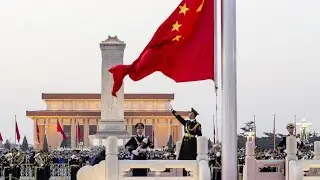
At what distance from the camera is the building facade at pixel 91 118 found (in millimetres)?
66062

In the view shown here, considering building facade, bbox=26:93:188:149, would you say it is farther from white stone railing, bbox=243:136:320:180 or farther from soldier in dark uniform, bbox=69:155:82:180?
white stone railing, bbox=243:136:320:180

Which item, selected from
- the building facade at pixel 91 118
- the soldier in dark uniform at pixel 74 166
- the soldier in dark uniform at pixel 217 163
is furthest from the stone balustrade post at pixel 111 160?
the building facade at pixel 91 118

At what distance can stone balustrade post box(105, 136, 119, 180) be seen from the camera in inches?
295

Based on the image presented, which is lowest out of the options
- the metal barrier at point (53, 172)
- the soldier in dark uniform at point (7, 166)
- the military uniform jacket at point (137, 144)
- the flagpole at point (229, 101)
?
the metal barrier at point (53, 172)

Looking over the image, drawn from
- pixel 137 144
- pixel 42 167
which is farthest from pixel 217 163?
pixel 137 144

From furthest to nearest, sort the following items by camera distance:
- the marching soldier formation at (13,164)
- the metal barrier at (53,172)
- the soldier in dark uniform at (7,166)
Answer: the metal barrier at (53,172), the soldier in dark uniform at (7,166), the marching soldier formation at (13,164)

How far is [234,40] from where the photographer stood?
6977mm

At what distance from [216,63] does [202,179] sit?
4.09ft

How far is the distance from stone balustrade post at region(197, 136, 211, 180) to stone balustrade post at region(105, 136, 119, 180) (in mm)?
896

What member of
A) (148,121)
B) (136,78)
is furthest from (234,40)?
(148,121)

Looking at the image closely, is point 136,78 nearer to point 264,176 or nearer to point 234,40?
point 234,40

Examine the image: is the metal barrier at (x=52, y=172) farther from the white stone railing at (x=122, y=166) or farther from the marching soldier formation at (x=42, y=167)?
the white stone railing at (x=122, y=166)

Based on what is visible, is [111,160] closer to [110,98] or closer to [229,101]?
[229,101]

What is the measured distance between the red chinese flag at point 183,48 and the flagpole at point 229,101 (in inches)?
23.7
